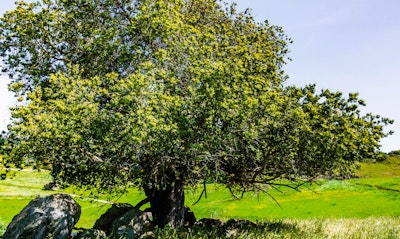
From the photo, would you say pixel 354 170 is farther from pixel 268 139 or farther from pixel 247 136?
pixel 247 136

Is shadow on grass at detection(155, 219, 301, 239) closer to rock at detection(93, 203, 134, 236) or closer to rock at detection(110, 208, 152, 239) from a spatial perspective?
rock at detection(110, 208, 152, 239)

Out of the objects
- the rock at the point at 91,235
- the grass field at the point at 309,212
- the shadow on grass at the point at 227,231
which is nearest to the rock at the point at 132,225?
the rock at the point at 91,235

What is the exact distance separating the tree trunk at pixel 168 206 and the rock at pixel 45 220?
192 inches

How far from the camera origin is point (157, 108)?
559 inches

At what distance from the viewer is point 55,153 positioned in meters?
15.1

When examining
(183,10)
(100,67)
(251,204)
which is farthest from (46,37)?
(251,204)

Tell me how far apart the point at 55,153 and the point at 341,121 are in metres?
12.8

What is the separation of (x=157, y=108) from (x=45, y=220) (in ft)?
26.9

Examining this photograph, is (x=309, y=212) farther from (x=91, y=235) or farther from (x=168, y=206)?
(x=91, y=235)

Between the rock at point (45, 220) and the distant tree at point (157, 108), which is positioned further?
the rock at point (45, 220)

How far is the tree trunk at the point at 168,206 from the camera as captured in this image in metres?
21.4

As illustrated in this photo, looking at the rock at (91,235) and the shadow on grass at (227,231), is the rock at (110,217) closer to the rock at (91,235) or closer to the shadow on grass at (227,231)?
the rock at (91,235)

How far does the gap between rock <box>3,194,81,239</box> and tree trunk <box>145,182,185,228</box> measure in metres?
4.88

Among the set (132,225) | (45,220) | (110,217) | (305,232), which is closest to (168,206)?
(132,225)
